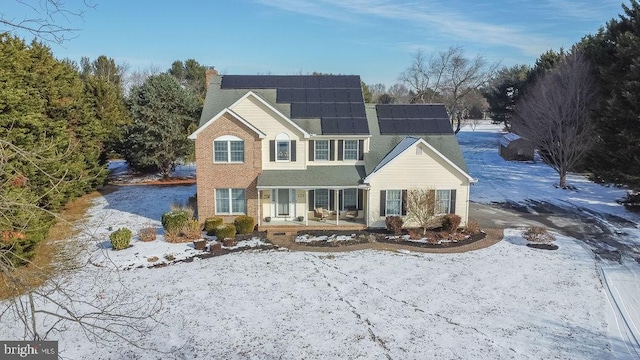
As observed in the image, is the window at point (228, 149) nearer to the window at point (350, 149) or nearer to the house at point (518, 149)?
the window at point (350, 149)

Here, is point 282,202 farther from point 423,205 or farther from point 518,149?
point 518,149

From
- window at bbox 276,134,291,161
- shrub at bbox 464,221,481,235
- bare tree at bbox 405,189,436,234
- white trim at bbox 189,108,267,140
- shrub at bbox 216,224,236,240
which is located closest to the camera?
shrub at bbox 216,224,236,240

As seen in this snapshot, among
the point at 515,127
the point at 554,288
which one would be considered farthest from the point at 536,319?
the point at 515,127

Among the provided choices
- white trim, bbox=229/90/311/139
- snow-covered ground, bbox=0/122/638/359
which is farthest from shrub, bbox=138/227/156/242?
white trim, bbox=229/90/311/139

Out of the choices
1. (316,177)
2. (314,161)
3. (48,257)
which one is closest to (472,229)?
(316,177)

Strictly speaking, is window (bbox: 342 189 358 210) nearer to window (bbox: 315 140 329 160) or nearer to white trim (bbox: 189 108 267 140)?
window (bbox: 315 140 329 160)

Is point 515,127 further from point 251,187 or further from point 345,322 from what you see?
point 345,322
